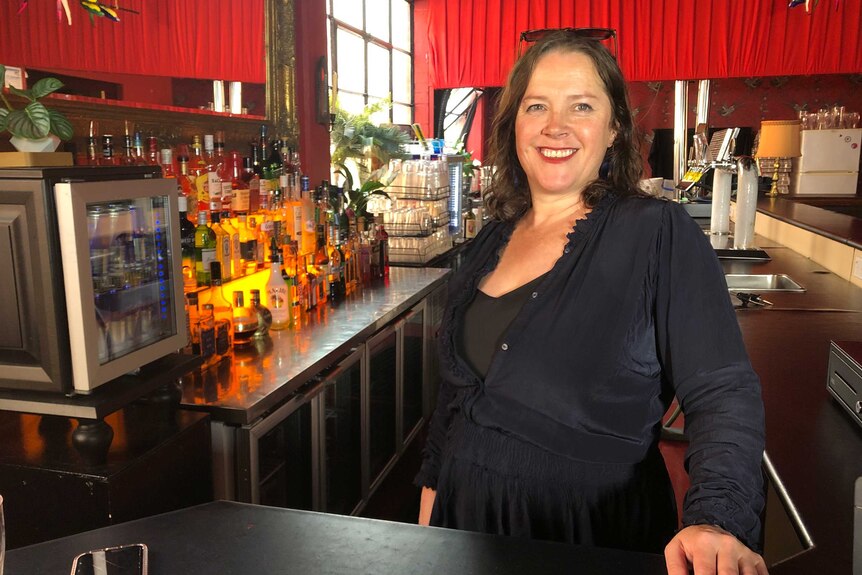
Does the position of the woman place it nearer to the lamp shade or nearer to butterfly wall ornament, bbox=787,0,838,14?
the lamp shade

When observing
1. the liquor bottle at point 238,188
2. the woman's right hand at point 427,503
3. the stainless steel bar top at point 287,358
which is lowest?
the woman's right hand at point 427,503

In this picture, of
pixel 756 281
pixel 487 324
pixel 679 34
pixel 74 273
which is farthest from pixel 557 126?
pixel 679 34

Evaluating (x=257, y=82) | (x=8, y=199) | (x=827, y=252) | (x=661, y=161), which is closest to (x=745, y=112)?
(x=661, y=161)

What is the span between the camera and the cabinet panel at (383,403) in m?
2.99

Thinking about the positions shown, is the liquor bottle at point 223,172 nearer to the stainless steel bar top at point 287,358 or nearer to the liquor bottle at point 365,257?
the stainless steel bar top at point 287,358

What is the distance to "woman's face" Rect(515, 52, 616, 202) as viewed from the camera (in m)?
1.36

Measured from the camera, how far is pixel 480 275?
1.47 meters

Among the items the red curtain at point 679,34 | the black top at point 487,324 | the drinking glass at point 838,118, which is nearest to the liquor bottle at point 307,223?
the black top at point 487,324

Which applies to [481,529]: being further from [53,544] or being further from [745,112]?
[745,112]

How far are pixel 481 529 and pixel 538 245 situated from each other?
56 cm

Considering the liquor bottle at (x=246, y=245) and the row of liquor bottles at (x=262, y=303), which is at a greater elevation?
the liquor bottle at (x=246, y=245)

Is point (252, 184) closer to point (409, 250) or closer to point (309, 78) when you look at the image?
point (309, 78)

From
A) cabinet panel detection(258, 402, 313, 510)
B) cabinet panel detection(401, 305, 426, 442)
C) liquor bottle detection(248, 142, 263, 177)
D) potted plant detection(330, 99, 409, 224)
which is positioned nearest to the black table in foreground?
cabinet panel detection(258, 402, 313, 510)

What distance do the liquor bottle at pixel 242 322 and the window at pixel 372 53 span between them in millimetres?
3312
